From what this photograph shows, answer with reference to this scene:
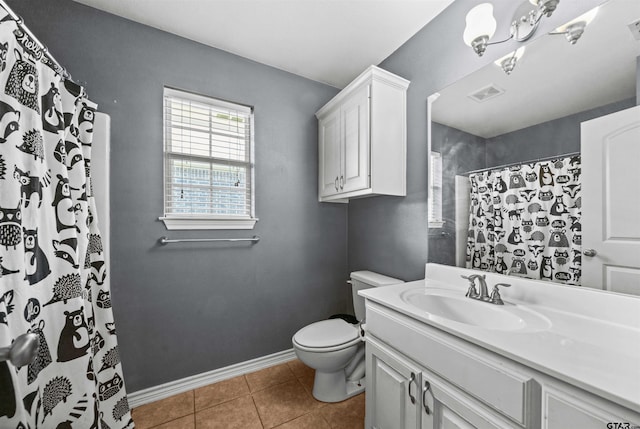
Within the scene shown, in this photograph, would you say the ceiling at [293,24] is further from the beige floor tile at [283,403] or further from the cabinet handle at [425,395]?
the beige floor tile at [283,403]

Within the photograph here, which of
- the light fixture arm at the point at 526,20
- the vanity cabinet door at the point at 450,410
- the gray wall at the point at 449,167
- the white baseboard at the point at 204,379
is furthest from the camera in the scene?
the white baseboard at the point at 204,379

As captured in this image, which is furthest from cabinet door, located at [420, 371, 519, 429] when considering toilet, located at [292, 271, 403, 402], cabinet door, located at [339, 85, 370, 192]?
cabinet door, located at [339, 85, 370, 192]

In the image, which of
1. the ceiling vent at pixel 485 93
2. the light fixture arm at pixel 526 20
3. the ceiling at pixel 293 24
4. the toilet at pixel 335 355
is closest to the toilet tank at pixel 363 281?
the toilet at pixel 335 355

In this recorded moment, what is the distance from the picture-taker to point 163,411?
5.15 ft

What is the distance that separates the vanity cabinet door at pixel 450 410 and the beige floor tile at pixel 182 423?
132cm

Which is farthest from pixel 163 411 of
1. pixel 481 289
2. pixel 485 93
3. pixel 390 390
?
pixel 485 93

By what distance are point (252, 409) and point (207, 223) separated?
125 cm

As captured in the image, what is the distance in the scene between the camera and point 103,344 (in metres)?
1.32

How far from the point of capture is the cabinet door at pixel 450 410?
761 millimetres

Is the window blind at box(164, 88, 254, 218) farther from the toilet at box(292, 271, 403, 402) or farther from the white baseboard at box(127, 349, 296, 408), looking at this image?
the white baseboard at box(127, 349, 296, 408)

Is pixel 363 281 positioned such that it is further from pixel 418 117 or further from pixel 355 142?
pixel 418 117

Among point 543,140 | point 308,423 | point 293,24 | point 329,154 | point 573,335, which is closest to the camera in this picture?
point 573,335

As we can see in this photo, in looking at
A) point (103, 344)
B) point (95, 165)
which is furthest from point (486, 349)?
point (95, 165)

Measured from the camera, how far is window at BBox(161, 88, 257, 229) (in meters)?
1.77
